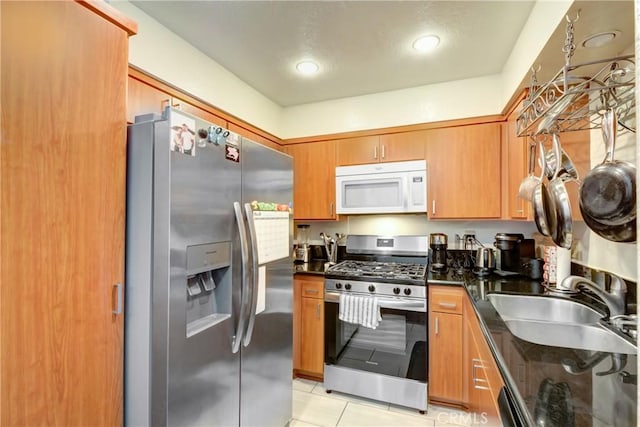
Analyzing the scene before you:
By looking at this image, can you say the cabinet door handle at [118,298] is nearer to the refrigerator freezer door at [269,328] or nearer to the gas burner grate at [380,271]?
the refrigerator freezer door at [269,328]

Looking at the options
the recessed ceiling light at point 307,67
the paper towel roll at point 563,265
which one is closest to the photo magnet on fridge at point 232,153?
the recessed ceiling light at point 307,67

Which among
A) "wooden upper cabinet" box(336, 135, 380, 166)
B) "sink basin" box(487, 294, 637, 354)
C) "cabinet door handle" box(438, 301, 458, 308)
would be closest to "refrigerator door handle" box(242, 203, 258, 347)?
"sink basin" box(487, 294, 637, 354)

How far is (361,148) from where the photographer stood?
2.66 m

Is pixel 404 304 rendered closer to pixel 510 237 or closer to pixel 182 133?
pixel 510 237

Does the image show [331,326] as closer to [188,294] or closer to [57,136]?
[188,294]

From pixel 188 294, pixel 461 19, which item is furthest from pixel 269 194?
pixel 461 19

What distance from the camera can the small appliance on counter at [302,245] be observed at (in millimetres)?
2943

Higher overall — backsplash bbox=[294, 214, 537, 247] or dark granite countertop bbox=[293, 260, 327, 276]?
backsplash bbox=[294, 214, 537, 247]

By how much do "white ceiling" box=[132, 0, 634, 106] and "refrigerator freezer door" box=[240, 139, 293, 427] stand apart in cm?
75

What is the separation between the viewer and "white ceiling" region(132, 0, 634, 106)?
150 cm

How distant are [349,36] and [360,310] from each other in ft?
6.08

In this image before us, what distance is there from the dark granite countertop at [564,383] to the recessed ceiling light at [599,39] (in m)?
1.27

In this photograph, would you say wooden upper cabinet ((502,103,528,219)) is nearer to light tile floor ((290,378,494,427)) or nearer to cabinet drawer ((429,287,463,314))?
cabinet drawer ((429,287,463,314))

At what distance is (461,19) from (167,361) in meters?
2.21
